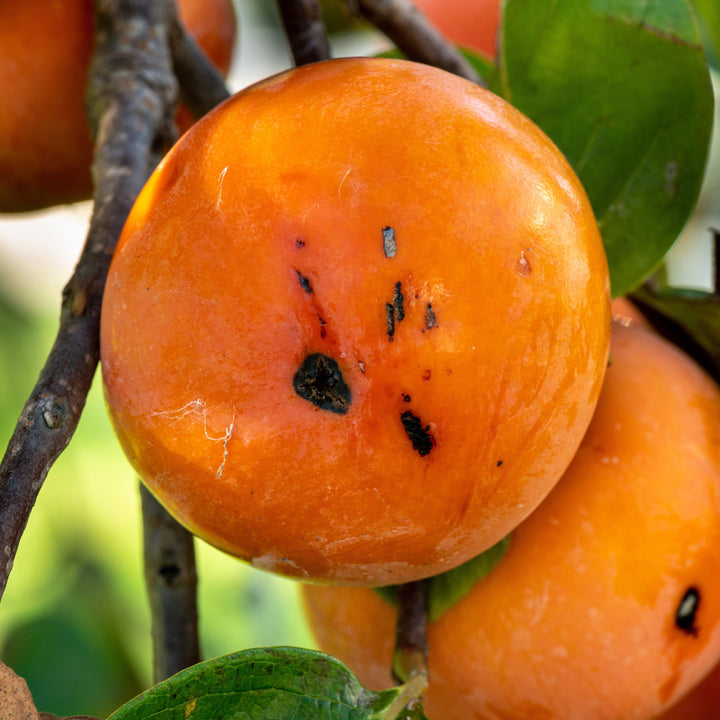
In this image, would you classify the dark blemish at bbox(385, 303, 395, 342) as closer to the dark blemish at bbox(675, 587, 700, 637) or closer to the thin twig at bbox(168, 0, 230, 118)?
the dark blemish at bbox(675, 587, 700, 637)

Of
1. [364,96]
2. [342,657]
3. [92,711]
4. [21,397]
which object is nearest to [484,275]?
[364,96]

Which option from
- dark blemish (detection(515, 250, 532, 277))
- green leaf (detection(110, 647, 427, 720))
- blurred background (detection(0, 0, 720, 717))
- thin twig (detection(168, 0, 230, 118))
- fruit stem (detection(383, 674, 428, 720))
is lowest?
blurred background (detection(0, 0, 720, 717))

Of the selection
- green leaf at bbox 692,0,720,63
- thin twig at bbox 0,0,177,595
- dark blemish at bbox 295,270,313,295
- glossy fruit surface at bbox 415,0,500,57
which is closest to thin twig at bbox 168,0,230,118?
thin twig at bbox 0,0,177,595

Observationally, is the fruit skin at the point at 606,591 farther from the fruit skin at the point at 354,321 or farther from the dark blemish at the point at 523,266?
the dark blemish at the point at 523,266

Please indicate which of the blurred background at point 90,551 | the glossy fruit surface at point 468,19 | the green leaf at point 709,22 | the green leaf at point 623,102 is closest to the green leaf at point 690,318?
the green leaf at point 623,102

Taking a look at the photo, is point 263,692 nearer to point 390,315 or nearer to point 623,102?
point 390,315

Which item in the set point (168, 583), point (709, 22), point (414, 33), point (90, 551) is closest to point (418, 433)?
point (168, 583)

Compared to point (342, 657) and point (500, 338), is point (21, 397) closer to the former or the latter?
point (342, 657)

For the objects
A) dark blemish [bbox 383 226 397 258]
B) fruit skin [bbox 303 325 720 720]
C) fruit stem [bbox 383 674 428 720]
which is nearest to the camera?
dark blemish [bbox 383 226 397 258]
